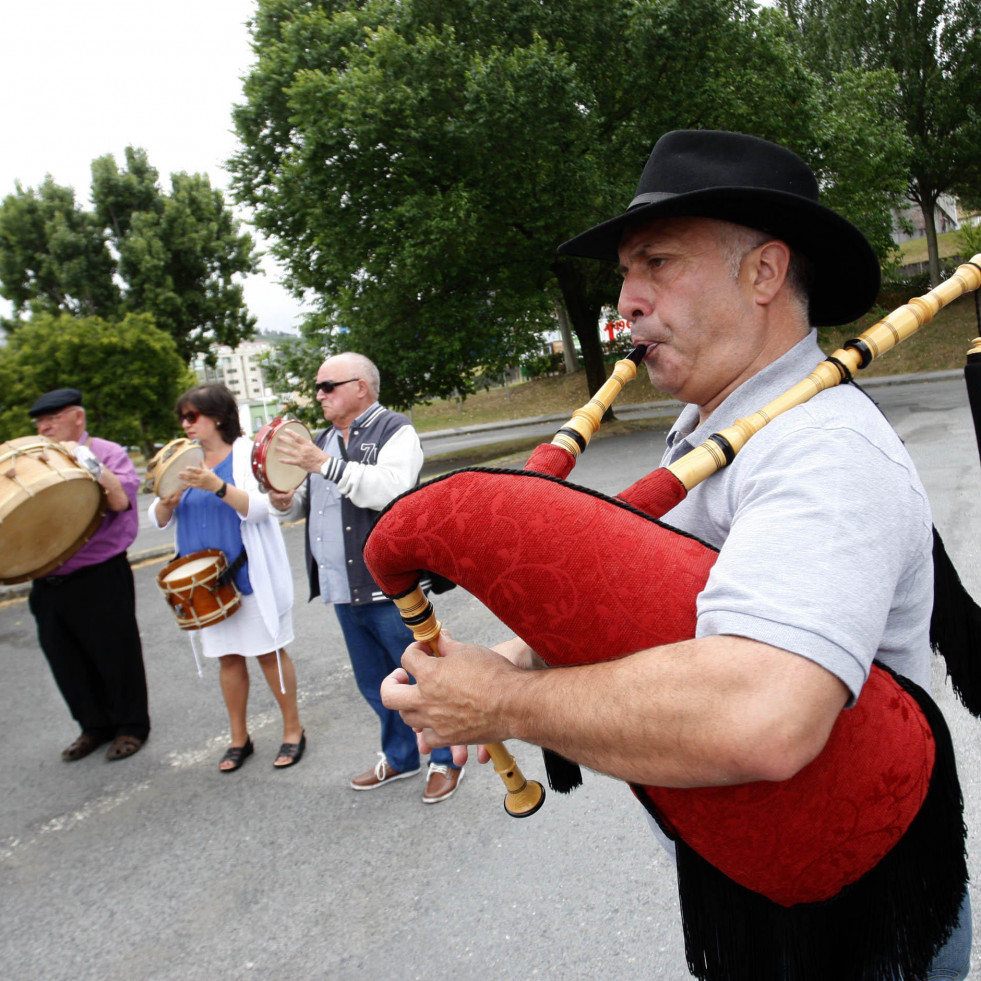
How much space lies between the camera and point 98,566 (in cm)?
468

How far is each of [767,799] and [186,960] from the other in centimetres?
267

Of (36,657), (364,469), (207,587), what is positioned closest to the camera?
(364,469)

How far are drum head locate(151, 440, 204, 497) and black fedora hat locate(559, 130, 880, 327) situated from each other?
3223 mm

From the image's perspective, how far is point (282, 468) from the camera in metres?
3.87

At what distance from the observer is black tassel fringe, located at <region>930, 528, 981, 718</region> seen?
1366 millimetres

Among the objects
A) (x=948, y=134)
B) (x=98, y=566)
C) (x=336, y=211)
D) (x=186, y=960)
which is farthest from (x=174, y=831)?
(x=948, y=134)

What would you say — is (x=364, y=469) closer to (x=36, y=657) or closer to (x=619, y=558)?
→ (x=619, y=558)

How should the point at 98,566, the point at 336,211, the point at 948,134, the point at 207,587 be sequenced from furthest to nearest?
the point at 948,134, the point at 336,211, the point at 98,566, the point at 207,587

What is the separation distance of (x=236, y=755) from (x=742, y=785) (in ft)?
12.7

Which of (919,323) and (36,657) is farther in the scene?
(36,657)

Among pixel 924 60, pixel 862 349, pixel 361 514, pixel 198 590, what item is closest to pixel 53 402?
pixel 198 590

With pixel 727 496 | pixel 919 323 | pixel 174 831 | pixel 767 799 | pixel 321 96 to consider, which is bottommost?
pixel 174 831

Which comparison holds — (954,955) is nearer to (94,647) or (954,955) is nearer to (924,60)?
(94,647)

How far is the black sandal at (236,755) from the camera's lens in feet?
13.9
